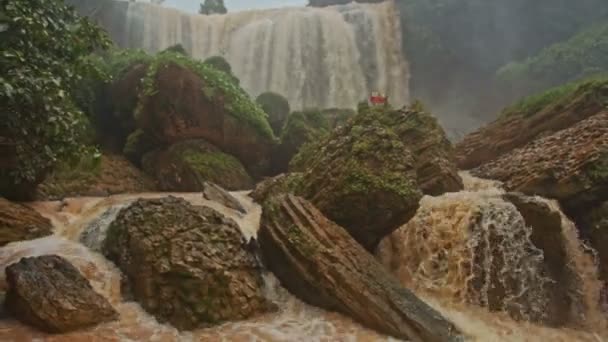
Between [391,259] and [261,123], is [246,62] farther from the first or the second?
[391,259]

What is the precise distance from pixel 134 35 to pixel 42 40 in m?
22.6

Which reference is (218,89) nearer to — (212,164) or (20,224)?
(212,164)

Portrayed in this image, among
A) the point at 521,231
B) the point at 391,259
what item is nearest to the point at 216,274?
the point at 391,259

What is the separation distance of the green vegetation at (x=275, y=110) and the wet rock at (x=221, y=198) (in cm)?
897

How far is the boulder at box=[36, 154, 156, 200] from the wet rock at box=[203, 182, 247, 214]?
10.3 ft

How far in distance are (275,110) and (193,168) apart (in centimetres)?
724

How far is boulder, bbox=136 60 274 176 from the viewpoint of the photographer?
1528cm

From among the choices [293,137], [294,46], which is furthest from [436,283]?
[294,46]

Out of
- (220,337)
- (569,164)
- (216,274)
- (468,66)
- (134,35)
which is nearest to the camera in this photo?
(220,337)

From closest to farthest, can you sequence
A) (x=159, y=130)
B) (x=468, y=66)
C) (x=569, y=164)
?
(x=569, y=164), (x=159, y=130), (x=468, y=66)

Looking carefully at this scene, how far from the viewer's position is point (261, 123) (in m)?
16.8

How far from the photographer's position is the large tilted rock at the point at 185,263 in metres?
6.62

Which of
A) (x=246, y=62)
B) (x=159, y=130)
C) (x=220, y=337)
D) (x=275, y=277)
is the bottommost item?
(x=220, y=337)

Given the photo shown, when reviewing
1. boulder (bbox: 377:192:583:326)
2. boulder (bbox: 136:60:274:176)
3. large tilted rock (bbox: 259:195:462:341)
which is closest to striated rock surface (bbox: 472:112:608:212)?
boulder (bbox: 377:192:583:326)
